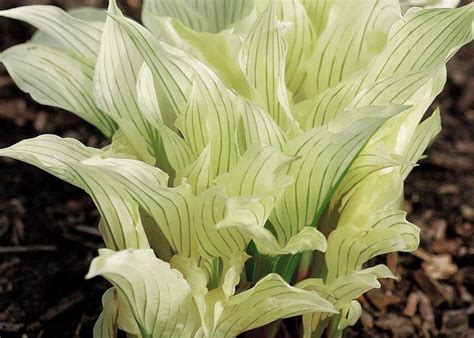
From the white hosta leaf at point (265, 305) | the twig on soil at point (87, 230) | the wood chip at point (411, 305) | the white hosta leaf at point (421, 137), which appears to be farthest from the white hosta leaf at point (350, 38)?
the twig on soil at point (87, 230)

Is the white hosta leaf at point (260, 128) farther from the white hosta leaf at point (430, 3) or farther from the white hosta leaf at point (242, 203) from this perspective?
the white hosta leaf at point (430, 3)

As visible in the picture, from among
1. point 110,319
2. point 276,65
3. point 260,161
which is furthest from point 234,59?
point 110,319

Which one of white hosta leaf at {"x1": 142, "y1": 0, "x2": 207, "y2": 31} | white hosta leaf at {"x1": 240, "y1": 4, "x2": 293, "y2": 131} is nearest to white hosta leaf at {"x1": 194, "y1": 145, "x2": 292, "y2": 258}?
white hosta leaf at {"x1": 240, "y1": 4, "x2": 293, "y2": 131}

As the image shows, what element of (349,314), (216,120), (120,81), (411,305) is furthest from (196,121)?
(411,305)

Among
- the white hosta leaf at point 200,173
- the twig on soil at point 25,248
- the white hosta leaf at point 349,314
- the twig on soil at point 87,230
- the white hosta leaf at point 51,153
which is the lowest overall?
the twig on soil at point 87,230

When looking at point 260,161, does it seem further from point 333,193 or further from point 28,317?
point 28,317

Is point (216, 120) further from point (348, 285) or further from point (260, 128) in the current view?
point (348, 285)

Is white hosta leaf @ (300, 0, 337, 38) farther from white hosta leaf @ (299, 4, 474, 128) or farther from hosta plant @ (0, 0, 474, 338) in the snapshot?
white hosta leaf @ (299, 4, 474, 128)

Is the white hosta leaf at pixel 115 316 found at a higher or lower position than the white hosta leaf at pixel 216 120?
lower
